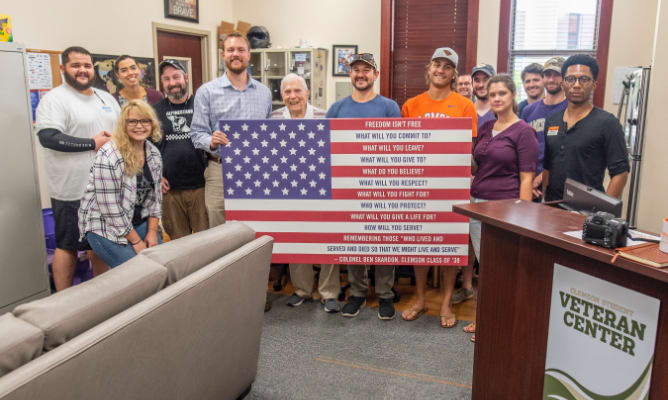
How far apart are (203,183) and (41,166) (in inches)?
83.7

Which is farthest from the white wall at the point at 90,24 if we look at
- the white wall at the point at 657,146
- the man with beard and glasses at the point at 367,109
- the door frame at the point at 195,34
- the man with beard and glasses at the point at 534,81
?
the white wall at the point at 657,146

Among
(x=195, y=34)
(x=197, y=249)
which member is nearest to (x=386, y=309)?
(x=197, y=249)

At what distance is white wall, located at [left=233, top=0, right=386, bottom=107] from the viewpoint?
20.5ft

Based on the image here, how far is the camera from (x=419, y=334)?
3004mm

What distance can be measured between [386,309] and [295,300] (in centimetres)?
66

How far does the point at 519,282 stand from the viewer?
189 centimetres

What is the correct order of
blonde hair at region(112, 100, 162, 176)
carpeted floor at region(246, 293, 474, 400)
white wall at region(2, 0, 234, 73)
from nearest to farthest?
carpeted floor at region(246, 293, 474, 400) < blonde hair at region(112, 100, 162, 176) < white wall at region(2, 0, 234, 73)

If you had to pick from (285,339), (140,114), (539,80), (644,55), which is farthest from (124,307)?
(644,55)

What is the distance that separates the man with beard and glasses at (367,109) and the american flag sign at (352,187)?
0.70ft

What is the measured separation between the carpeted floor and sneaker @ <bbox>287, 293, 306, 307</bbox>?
0.17 ft

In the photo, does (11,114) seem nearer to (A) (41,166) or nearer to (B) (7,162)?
(B) (7,162)

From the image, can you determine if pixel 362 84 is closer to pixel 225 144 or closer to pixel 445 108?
pixel 445 108

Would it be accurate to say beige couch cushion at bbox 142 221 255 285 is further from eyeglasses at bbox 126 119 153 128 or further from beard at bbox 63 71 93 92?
beard at bbox 63 71 93 92

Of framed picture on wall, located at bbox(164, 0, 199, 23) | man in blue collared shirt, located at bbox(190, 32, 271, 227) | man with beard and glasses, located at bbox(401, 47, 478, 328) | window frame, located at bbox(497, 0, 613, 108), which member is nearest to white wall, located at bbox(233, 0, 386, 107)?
framed picture on wall, located at bbox(164, 0, 199, 23)
